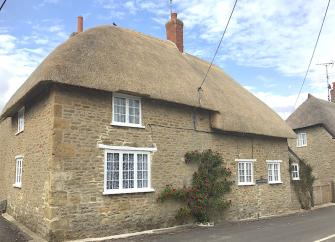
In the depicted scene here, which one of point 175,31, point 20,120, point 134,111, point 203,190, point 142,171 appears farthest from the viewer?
point 175,31

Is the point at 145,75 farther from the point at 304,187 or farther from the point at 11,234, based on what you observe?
the point at 304,187

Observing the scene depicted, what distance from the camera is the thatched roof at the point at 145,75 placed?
11648 mm

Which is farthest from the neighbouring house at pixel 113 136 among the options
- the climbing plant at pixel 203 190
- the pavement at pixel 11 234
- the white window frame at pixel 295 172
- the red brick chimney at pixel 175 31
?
the white window frame at pixel 295 172

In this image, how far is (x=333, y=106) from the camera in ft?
107

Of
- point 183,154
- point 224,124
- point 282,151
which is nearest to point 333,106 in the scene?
point 282,151

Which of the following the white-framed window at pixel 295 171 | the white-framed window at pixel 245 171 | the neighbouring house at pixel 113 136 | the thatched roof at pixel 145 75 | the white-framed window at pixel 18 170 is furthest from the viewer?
the white-framed window at pixel 295 171

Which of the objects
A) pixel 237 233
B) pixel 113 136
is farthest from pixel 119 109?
pixel 237 233

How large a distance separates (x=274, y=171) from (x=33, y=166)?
13.3m

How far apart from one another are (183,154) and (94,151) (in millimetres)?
4261

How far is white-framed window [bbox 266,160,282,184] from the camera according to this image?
19.6 metres

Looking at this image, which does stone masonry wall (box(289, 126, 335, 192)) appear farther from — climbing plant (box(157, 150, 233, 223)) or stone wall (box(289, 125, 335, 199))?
climbing plant (box(157, 150, 233, 223))

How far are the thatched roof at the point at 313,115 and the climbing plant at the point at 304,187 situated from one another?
688cm

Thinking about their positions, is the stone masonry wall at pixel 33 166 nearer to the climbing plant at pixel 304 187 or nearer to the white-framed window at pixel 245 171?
the white-framed window at pixel 245 171

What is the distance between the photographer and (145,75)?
1364 centimetres
